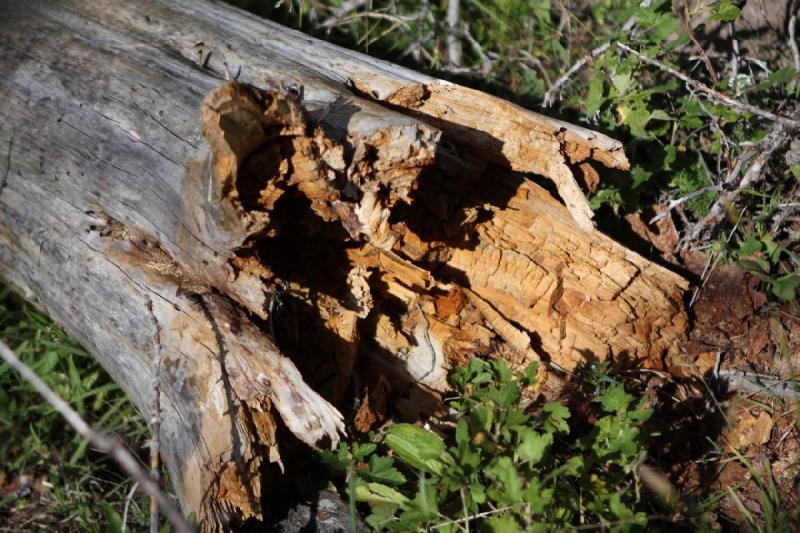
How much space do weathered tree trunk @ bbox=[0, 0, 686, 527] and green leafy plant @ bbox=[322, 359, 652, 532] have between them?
0.26m

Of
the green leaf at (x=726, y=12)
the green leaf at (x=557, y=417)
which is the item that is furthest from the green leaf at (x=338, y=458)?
the green leaf at (x=726, y=12)

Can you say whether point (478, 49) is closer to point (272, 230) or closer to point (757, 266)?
point (757, 266)

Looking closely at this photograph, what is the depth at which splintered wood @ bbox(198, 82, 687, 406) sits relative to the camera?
2326mm

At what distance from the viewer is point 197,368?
2.39m

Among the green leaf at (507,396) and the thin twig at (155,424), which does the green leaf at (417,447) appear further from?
the thin twig at (155,424)

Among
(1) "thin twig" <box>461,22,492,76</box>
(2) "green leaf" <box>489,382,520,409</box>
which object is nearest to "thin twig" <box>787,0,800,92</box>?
(1) "thin twig" <box>461,22,492,76</box>

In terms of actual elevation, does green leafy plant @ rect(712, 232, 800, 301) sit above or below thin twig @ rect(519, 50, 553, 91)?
below

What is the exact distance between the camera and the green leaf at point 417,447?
88.1 inches

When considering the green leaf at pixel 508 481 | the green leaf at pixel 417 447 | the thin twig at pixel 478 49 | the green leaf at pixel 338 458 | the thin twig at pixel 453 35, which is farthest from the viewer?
the thin twig at pixel 453 35

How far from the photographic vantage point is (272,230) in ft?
7.59

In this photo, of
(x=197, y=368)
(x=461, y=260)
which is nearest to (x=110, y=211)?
(x=197, y=368)

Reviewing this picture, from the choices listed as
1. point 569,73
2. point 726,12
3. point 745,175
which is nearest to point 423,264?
point 569,73

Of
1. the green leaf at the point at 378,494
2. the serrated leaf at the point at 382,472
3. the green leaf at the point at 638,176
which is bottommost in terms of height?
the green leaf at the point at 378,494

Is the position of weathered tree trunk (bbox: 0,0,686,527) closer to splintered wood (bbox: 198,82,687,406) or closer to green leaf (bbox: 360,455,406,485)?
splintered wood (bbox: 198,82,687,406)
